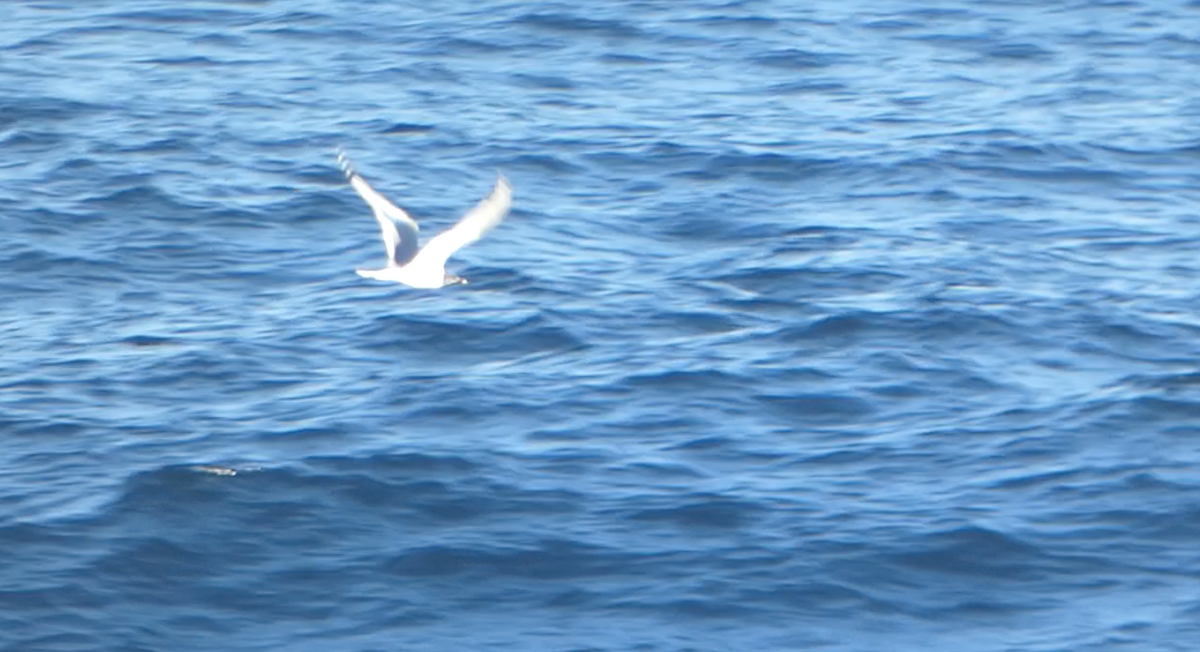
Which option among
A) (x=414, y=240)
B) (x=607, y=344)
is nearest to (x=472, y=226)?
(x=414, y=240)

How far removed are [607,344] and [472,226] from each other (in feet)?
15.0

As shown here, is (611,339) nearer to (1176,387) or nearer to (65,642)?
(1176,387)

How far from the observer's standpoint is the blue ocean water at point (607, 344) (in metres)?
16.6

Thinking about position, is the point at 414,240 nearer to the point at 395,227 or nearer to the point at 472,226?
the point at 395,227

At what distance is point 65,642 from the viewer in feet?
52.4

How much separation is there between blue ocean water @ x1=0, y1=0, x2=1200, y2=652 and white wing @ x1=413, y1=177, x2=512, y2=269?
7.39 feet

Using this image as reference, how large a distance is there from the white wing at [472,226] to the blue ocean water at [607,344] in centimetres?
225

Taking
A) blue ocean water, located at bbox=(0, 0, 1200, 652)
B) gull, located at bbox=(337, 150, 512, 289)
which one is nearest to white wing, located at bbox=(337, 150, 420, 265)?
gull, located at bbox=(337, 150, 512, 289)

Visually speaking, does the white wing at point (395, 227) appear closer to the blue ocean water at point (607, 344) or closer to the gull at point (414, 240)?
the gull at point (414, 240)

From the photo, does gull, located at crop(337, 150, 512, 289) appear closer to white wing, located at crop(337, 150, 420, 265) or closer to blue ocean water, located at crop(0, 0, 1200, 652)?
white wing, located at crop(337, 150, 420, 265)

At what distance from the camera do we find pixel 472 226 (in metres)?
16.3

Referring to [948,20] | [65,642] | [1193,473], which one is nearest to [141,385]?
[65,642]

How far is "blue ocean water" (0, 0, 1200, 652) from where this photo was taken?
16.6 m

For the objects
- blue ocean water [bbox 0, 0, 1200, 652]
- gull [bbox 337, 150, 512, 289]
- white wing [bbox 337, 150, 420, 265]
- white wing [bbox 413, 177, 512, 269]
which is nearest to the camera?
white wing [bbox 413, 177, 512, 269]
